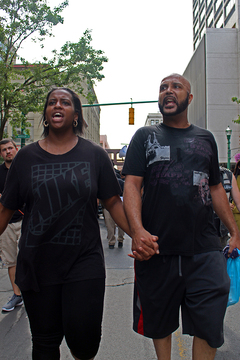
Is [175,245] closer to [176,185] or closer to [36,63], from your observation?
[176,185]

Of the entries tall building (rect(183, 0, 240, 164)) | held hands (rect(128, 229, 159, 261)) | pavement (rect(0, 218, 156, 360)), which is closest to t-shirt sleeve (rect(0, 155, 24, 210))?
held hands (rect(128, 229, 159, 261))

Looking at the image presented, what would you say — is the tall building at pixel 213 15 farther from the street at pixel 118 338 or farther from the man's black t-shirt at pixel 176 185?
the man's black t-shirt at pixel 176 185

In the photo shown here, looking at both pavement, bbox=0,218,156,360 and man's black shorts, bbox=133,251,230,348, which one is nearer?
man's black shorts, bbox=133,251,230,348

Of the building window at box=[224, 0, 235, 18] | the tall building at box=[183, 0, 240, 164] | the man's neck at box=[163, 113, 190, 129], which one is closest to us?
the man's neck at box=[163, 113, 190, 129]

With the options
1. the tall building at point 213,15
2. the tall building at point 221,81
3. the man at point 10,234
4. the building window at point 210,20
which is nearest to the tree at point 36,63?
the man at point 10,234

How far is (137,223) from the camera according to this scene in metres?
2.13

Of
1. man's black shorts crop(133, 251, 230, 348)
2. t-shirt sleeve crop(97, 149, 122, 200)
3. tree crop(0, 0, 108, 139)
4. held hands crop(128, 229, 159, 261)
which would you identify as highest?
tree crop(0, 0, 108, 139)

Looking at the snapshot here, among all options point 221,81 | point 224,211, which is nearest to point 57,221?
point 224,211

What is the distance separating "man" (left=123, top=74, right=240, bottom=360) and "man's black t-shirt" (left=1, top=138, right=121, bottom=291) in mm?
288

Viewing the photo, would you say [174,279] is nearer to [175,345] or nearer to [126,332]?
[175,345]

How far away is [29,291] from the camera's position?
6.76ft

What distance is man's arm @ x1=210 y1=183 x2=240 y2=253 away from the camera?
252cm

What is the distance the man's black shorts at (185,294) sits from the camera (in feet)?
6.89

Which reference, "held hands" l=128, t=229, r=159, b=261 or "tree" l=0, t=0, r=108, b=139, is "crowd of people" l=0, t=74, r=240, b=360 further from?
"tree" l=0, t=0, r=108, b=139
